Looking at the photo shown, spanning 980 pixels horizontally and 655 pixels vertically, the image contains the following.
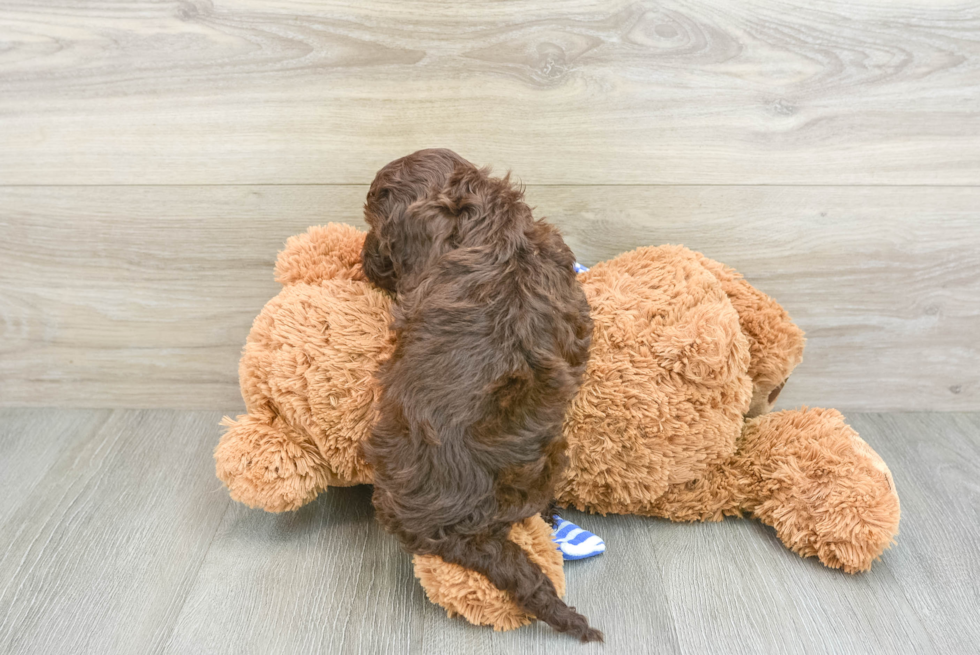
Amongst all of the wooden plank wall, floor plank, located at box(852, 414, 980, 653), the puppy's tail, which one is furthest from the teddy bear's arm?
the puppy's tail

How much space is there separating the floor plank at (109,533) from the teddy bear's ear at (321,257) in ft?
1.04

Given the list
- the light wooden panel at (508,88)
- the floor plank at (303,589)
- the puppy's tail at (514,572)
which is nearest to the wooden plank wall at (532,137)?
the light wooden panel at (508,88)

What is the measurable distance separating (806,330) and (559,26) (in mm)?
549

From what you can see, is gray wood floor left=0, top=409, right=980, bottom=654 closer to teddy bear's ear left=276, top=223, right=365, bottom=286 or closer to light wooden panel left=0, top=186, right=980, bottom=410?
light wooden panel left=0, top=186, right=980, bottom=410

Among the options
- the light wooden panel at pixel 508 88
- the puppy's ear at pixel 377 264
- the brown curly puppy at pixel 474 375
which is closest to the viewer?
the brown curly puppy at pixel 474 375

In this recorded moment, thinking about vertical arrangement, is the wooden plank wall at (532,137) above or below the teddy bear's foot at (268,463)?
above

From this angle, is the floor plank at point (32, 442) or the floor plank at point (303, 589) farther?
the floor plank at point (32, 442)

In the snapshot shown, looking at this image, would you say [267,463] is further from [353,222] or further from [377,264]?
[353,222]

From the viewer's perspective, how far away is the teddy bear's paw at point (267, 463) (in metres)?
0.75

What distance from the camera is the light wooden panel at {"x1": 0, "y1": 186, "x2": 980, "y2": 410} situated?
0.93 m

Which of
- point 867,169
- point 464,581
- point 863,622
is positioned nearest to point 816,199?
point 867,169

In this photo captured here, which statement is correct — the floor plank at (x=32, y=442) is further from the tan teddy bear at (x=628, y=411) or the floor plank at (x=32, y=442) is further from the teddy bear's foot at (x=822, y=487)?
the teddy bear's foot at (x=822, y=487)

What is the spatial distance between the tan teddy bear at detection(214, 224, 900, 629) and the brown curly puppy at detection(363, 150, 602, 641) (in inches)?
2.4

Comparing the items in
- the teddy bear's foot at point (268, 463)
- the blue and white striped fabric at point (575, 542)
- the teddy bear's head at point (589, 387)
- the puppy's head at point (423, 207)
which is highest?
the puppy's head at point (423, 207)
